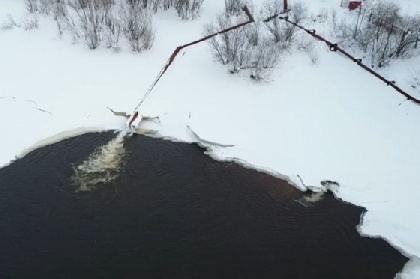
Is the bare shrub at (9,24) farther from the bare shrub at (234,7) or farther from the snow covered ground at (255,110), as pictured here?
the bare shrub at (234,7)

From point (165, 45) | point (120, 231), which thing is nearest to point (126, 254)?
point (120, 231)

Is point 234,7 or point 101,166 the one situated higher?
point 234,7

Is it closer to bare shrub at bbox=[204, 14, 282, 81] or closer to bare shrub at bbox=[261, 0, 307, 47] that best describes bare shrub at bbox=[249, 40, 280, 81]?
bare shrub at bbox=[204, 14, 282, 81]

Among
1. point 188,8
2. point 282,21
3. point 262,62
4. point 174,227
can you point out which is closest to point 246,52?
point 262,62

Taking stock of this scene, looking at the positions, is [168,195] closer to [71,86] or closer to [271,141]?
[271,141]

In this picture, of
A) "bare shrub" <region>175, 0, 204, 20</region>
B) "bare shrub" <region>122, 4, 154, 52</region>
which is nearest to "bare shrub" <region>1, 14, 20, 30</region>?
"bare shrub" <region>122, 4, 154, 52</region>

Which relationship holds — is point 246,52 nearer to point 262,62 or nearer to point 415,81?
point 262,62

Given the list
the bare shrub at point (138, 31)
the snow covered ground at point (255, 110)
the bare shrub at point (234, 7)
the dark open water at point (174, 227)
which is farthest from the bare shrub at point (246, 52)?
the dark open water at point (174, 227)
